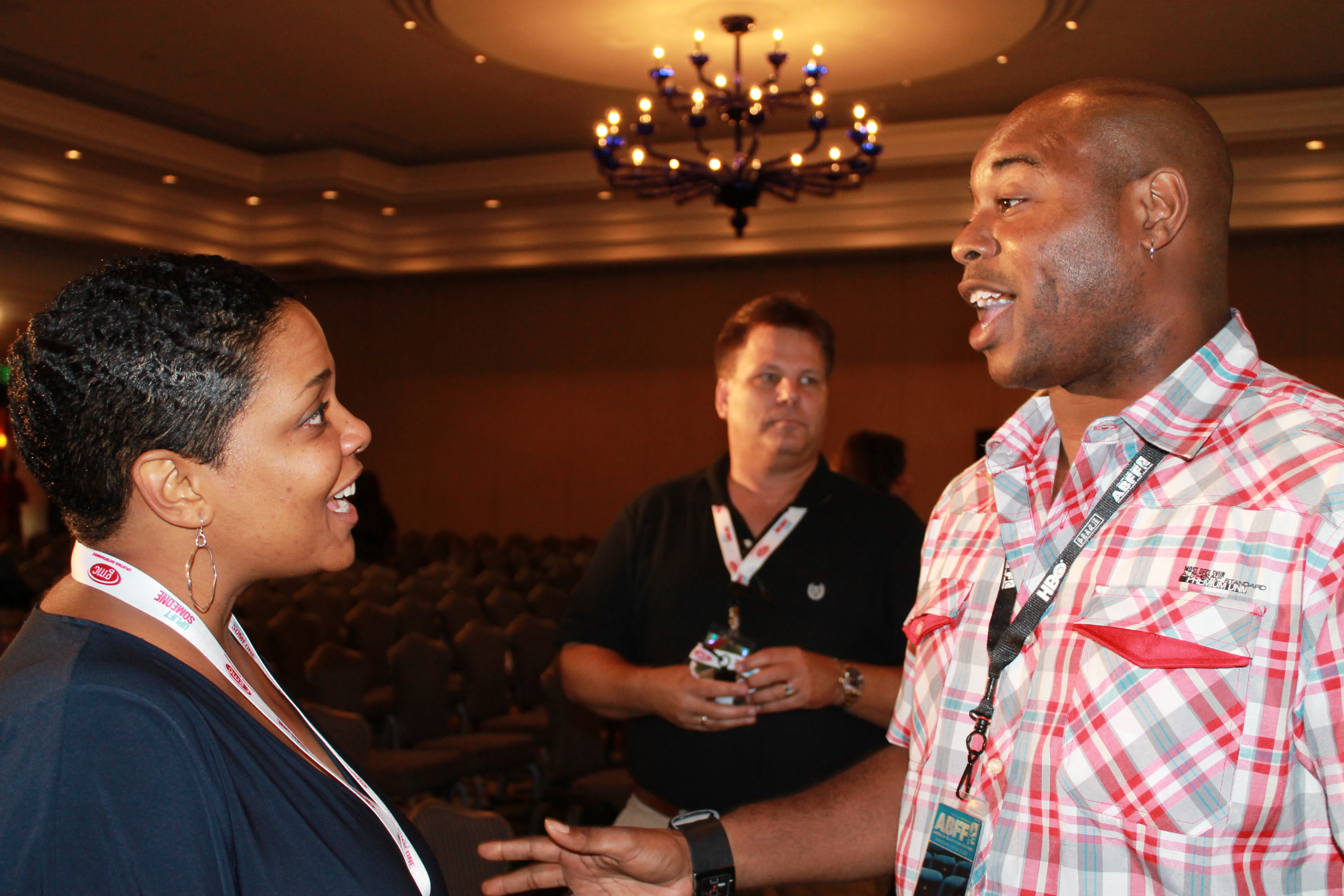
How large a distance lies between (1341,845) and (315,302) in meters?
14.3

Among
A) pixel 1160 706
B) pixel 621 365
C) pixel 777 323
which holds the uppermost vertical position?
pixel 621 365

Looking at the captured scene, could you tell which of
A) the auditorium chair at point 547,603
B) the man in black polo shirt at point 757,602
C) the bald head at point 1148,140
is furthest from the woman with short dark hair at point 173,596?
the auditorium chair at point 547,603

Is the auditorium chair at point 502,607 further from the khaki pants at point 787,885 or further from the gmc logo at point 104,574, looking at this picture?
the gmc logo at point 104,574

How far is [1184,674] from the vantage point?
116 cm

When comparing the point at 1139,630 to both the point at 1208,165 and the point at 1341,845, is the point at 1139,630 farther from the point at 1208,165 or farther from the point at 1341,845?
the point at 1208,165

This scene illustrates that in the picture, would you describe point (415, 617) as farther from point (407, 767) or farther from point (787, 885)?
point (787, 885)

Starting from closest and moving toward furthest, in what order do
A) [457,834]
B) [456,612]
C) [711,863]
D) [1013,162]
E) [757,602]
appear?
[1013,162] < [711,863] < [757,602] < [457,834] < [456,612]

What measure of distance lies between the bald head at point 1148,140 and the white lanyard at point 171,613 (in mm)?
1218

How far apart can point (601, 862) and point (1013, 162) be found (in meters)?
1.19

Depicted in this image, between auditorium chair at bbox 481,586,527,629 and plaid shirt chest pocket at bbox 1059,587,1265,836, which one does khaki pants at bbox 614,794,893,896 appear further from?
auditorium chair at bbox 481,586,527,629

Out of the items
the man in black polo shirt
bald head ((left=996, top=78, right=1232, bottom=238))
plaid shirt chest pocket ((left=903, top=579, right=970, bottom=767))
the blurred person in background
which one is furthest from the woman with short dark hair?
the blurred person in background

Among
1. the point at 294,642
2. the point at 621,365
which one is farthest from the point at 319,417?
the point at 621,365

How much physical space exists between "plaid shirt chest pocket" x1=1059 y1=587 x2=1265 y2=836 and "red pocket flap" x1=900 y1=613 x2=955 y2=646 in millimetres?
264

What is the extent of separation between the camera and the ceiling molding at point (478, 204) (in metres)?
9.27
